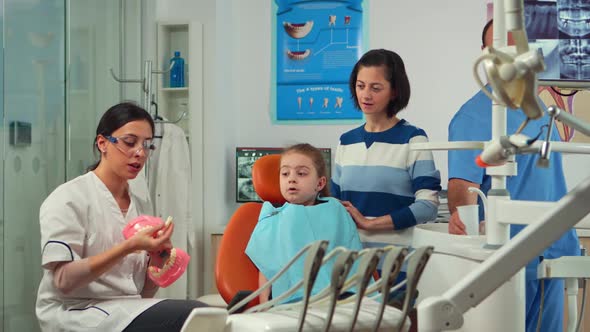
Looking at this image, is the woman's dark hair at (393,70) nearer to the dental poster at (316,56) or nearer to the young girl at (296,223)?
the young girl at (296,223)

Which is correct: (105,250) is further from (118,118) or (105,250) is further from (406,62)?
(406,62)

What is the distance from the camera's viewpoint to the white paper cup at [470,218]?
1416mm

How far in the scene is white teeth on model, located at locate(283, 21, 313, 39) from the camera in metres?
4.22

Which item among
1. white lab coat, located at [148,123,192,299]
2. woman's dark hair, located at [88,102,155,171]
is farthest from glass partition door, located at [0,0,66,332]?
white lab coat, located at [148,123,192,299]

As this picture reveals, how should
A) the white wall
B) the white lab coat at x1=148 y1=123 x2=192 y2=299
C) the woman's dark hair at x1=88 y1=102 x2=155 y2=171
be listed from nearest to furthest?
the woman's dark hair at x1=88 y1=102 x2=155 y2=171 < the white lab coat at x1=148 y1=123 x2=192 y2=299 < the white wall

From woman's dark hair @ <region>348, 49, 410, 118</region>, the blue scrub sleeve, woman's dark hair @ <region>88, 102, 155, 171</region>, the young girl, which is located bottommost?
the young girl

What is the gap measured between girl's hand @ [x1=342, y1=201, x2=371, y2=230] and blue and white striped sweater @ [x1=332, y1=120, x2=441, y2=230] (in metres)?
0.04

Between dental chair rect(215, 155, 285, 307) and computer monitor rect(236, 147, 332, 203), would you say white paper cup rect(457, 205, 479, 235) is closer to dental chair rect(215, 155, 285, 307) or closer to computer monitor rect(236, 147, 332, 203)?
dental chair rect(215, 155, 285, 307)

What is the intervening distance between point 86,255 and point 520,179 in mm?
1139

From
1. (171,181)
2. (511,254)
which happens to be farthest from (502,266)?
(171,181)

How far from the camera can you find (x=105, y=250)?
6.19 ft

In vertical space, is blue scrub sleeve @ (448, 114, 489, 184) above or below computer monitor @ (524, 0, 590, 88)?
below

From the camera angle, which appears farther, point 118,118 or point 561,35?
point 118,118

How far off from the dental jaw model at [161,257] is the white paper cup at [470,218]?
752mm
